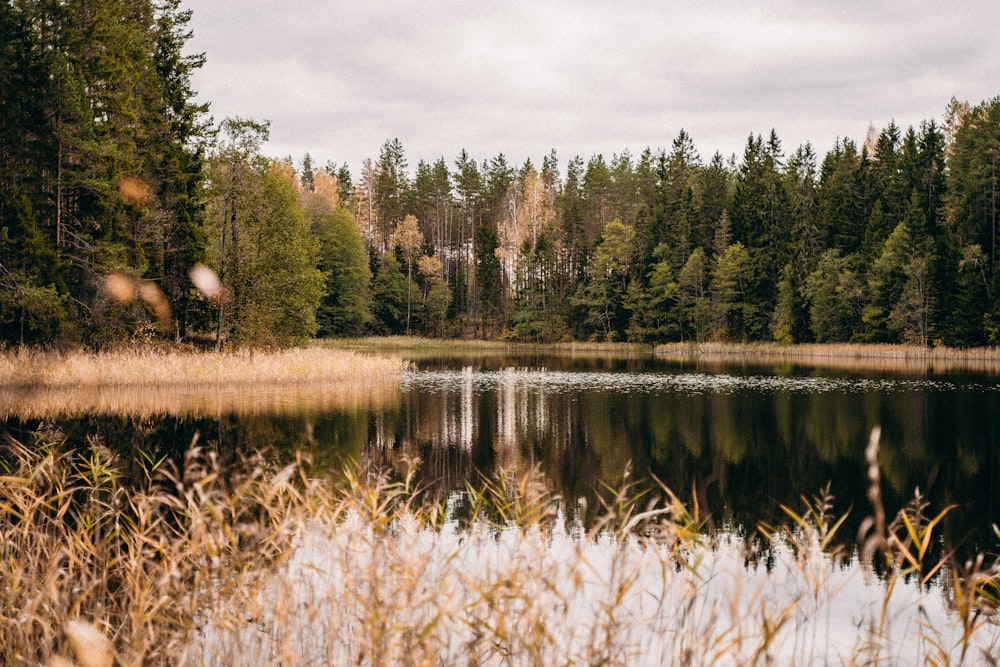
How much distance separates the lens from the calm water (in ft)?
40.6

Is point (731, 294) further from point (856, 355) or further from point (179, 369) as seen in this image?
point (179, 369)

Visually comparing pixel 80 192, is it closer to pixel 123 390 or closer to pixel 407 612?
pixel 123 390

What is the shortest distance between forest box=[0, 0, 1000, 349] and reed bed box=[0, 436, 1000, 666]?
2181 cm

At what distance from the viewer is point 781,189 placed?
240 ft

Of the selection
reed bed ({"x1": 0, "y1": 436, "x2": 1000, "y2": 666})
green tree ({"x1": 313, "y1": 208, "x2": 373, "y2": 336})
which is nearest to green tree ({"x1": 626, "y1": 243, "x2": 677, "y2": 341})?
green tree ({"x1": 313, "y1": 208, "x2": 373, "y2": 336})

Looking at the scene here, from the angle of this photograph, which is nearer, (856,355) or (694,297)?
(856,355)

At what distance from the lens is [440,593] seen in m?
4.08

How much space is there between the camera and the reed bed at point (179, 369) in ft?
81.8

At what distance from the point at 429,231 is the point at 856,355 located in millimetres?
56201

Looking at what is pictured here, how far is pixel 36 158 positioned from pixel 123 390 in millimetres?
9353

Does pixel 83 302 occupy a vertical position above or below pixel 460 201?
below

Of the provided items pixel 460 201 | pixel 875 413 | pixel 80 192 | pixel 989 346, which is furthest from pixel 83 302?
pixel 460 201

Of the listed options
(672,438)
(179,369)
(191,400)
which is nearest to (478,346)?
(179,369)

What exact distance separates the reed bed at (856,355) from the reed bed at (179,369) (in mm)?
31543
